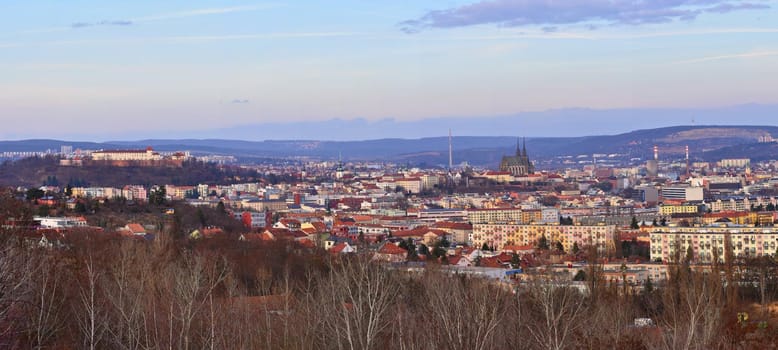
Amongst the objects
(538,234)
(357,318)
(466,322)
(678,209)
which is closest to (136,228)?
(538,234)

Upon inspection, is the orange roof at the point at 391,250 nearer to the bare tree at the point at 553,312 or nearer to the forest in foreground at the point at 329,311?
the forest in foreground at the point at 329,311

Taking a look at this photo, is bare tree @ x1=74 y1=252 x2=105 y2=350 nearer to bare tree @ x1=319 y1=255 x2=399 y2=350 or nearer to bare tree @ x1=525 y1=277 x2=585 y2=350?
bare tree @ x1=319 y1=255 x2=399 y2=350

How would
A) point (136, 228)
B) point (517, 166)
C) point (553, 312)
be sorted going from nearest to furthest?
point (553, 312)
point (136, 228)
point (517, 166)

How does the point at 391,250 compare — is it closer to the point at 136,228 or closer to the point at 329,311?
the point at 136,228

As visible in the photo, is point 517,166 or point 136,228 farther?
point 517,166

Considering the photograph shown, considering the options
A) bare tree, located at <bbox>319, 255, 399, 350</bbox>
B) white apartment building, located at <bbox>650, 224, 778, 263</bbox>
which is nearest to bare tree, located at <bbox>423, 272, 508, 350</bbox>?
bare tree, located at <bbox>319, 255, 399, 350</bbox>

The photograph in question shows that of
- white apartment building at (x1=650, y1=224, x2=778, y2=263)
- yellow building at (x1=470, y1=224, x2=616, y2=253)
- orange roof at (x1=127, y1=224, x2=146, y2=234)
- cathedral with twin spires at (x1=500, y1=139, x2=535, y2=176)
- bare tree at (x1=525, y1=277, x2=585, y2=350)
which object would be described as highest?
bare tree at (x1=525, y1=277, x2=585, y2=350)

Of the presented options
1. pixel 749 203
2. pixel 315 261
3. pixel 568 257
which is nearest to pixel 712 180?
pixel 749 203

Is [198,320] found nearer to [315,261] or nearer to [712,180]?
[315,261]

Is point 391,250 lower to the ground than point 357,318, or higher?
lower

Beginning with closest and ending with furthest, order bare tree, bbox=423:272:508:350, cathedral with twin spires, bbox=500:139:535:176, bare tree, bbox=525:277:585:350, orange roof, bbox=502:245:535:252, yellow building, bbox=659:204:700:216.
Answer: bare tree, bbox=423:272:508:350 → bare tree, bbox=525:277:585:350 → orange roof, bbox=502:245:535:252 → yellow building, bbox=659:204:700:216 → cathedral with twin spires, bbox=500:139:535:176

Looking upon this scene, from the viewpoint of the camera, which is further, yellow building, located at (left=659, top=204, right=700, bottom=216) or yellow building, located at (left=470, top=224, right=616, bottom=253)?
yellow building, located at (left=659, top=204, right=700, bottom=216)
